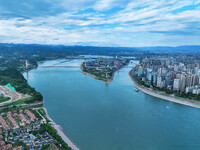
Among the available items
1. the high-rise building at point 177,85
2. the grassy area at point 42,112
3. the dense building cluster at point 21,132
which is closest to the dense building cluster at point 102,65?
the high-rise building at point 177,85

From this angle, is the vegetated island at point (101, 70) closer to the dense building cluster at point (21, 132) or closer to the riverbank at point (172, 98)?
the riverbank at point (172, 98)

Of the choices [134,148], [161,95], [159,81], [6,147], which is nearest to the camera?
[6,147]

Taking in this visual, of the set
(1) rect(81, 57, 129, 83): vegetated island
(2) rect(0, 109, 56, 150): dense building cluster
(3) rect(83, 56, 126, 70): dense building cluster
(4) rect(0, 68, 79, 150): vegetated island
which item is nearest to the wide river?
(4) rect(0, 68, 79, 150): vegetated island

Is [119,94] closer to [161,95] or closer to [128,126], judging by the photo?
[161,95]

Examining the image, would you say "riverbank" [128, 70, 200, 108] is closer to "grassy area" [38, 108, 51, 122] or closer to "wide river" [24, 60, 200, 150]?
"wide river" [24, 60, 200, 150]

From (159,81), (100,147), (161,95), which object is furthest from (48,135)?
(159,81)

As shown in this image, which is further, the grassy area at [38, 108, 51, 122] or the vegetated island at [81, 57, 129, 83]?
the vegetated island at [81, 57, 129, 83]
